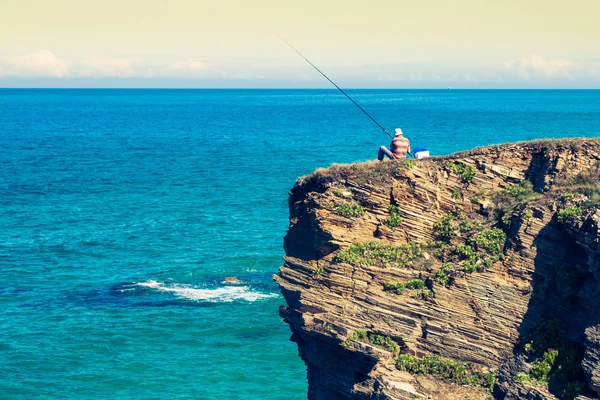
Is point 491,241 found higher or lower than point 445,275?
higher

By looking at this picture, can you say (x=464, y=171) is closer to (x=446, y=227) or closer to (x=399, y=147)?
(x=446, y=227)

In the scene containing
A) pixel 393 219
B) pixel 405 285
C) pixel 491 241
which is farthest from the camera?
pixel 393 219

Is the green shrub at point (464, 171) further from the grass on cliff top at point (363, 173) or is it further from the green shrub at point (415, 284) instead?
the green shrub at point (415, 284)

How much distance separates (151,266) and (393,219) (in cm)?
3154

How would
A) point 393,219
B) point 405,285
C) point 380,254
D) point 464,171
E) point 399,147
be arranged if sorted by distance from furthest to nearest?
1. point 399,147
2. point 464,171
3. point 393,219
4. point 380,254
5. point 405,285

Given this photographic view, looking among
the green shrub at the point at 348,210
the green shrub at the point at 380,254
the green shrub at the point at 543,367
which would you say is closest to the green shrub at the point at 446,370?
the green shrub at the point at 543,367

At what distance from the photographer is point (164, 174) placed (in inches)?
3529

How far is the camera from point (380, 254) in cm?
2423

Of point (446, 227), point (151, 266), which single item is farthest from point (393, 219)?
point (151, 266)

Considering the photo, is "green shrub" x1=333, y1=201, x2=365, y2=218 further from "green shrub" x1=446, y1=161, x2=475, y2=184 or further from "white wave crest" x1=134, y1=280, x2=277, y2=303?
"white wave crest" x1=134, y1=280, x2=277, y2=303

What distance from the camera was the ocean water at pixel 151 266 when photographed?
3703cm

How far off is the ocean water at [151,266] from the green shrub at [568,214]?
57.2ft

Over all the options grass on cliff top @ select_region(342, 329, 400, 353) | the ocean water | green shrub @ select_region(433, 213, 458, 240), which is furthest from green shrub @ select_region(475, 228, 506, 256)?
the ocean water

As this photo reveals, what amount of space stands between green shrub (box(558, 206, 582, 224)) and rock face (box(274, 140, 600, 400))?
0.09 feet
